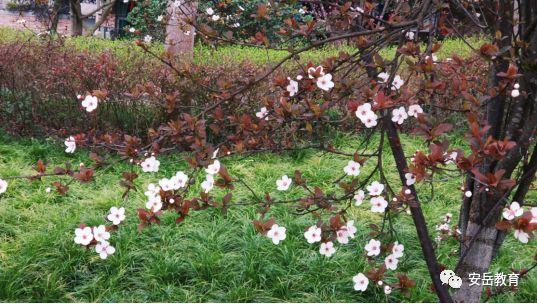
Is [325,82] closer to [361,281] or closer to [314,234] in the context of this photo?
[314,234]

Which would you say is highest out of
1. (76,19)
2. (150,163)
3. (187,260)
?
(150,163)

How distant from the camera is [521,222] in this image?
1.36m

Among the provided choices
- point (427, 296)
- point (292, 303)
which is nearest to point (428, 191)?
point (427, 296)

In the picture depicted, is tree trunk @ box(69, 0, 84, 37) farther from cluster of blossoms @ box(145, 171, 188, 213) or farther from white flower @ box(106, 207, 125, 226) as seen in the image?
cluster of blossoms @ box(145, 171, 188, 213)

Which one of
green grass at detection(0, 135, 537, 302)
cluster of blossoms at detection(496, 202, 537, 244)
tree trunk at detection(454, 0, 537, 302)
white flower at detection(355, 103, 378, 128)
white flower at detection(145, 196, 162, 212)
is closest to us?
cluster of blossoms at detection(496, 202, 537, 244)

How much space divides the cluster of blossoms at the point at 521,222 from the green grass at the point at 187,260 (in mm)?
1498

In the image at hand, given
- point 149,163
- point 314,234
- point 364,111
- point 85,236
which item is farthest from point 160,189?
point 364,111

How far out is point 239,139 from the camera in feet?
6.37

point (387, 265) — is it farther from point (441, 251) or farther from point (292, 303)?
point (441, 251)

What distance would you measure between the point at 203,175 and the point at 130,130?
3.83ft

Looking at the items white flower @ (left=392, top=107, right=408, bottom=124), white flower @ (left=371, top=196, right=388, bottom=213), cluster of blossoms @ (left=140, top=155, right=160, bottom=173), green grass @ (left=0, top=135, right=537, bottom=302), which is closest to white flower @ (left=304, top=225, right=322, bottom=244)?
white flower @ (left=371, top=196, right=388, bottom=213)

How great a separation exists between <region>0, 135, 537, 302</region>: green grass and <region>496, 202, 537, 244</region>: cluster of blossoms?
1498mm

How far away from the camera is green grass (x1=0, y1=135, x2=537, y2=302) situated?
281 cm

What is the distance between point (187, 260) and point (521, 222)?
196 cm
